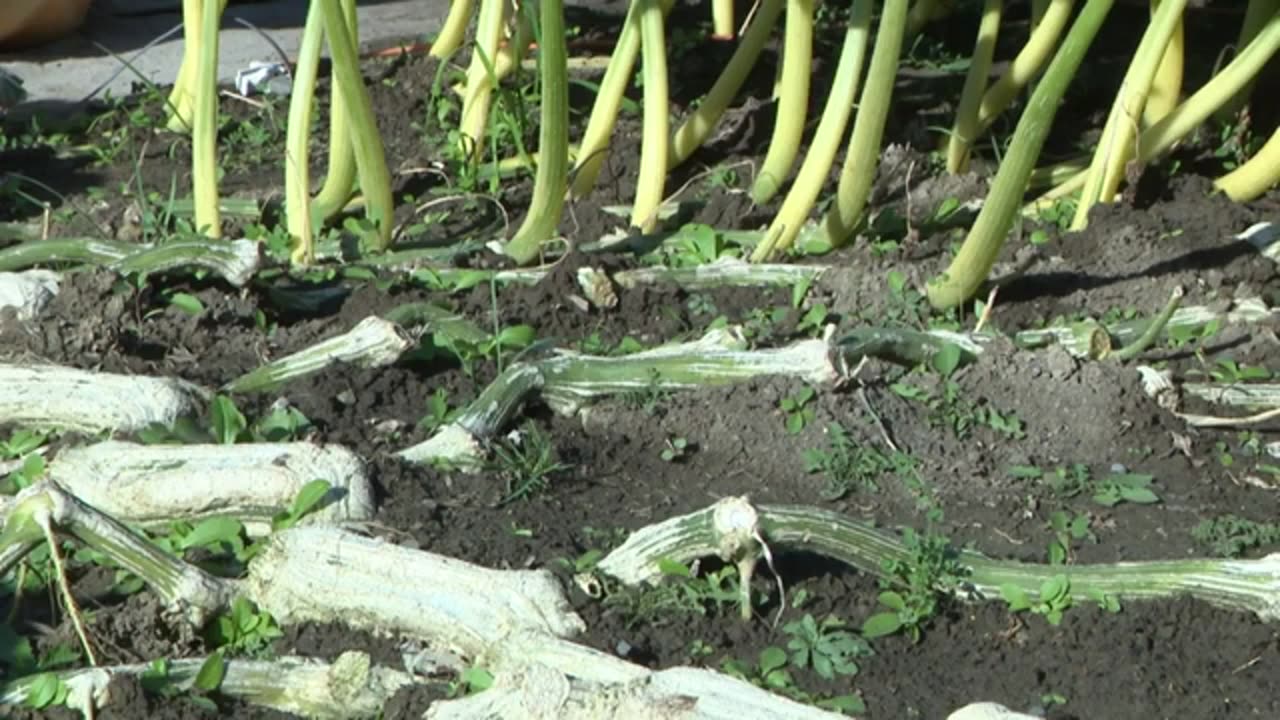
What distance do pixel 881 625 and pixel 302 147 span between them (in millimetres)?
2159

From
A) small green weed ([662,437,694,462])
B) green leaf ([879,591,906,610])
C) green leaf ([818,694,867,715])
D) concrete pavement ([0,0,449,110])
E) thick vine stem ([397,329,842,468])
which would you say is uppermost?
thick vine stem ([397,329,842,468])

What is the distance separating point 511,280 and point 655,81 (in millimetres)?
661

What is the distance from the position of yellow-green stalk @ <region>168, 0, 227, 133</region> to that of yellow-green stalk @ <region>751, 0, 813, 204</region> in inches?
54.5

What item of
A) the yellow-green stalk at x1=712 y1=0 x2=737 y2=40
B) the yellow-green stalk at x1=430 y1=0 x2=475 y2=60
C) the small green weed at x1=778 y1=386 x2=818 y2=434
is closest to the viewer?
the small green weed at x1=778 y1=386 x2=818 y2=434

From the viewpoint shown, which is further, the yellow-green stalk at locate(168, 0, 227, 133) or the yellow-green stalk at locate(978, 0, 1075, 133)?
the yellow-green stalk at locate(168, 0, 227, 133)

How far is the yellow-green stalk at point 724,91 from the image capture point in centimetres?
500

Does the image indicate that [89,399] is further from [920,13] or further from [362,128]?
[920,13]

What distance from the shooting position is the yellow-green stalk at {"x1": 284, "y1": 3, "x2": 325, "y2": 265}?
4.46 meters

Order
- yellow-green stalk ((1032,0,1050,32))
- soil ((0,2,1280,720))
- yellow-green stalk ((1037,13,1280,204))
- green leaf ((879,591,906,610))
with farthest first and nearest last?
yellow-green stalk ((1032,0,1050,32)), yellow-green stalk ((1037,13,1280,204)), green leaf ((879,591,906,610)), soil ((0,2,1280,720))

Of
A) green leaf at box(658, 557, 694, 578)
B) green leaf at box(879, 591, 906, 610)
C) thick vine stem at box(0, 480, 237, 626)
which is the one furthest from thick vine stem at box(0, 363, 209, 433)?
green leaf at box(879, 591, 906, 610)

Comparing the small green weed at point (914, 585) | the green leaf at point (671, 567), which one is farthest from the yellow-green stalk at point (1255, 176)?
the green leaf at point (671, 567)

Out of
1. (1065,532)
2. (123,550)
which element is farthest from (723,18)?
(123,550)

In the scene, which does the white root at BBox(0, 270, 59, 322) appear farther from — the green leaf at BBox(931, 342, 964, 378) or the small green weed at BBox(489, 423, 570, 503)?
the green leaf at BBox(931, 342, 964, 378)

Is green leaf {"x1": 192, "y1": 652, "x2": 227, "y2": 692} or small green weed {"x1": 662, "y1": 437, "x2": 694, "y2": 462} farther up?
green leaf {"x1": 192, "y1": 652, "x2": 227, "y2": 692}
